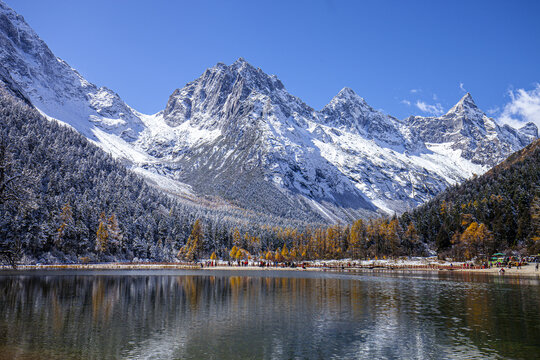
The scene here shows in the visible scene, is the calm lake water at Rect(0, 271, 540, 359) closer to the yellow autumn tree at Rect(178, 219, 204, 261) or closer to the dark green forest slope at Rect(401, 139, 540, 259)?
the dark green forest slope at Rect(401, 139, 540, 259)

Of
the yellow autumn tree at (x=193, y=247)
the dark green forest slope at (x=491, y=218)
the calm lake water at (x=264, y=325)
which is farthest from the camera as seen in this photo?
the yellow autumn tree at (x=193, y=247)

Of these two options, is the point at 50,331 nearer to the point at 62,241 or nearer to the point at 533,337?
the point at 533,337

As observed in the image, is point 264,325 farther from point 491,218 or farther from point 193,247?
point 491,218

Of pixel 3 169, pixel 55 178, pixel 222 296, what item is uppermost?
pixel 55 178

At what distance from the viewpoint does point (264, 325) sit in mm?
33562

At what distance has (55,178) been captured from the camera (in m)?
148

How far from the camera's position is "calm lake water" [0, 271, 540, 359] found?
82.1 feet

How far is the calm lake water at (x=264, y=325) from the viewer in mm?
25031

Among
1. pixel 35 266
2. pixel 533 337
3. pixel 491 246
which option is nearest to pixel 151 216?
pixel 35 266

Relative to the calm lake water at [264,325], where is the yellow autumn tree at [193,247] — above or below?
above

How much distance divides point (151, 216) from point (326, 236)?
Result: 78.5 meters

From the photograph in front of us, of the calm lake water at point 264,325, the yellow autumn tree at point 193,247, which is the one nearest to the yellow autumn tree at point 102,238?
the yellow autumn tree at point 193,247

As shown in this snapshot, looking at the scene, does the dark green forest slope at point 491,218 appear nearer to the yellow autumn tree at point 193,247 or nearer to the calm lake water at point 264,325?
the calm lake water at point 264,325

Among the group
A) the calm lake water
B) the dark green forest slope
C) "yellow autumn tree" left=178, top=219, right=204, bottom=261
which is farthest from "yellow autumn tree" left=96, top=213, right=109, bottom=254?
the dark green forest slope
